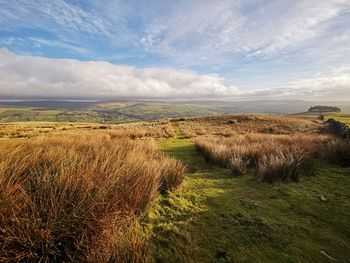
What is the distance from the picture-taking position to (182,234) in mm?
3010

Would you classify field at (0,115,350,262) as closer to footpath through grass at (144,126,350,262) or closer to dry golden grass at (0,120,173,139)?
footpath through grass at (144,126,350,262)

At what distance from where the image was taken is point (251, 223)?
3.46 metres

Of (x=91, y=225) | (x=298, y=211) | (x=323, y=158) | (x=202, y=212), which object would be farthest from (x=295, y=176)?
(x=91, y=225)

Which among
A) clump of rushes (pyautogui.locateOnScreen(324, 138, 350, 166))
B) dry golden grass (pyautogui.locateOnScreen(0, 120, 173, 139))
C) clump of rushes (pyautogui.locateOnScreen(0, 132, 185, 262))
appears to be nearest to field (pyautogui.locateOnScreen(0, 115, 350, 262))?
clump of rushes (pyautogui.locateOnScreen(0, 132, 185, 262))

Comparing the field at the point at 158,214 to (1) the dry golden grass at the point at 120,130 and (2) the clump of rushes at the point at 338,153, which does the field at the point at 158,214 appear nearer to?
(2) the clump of rushes at the point at 338,153

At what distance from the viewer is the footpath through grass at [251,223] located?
107 inches

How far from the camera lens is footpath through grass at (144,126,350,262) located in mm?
2730

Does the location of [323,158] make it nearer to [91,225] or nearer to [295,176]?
[295,176]

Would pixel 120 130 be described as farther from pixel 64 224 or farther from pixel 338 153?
pixel 64 224

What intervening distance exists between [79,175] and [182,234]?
163 cm

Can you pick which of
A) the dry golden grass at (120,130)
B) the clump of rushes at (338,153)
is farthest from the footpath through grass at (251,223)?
the dry golden grass at (120,130)

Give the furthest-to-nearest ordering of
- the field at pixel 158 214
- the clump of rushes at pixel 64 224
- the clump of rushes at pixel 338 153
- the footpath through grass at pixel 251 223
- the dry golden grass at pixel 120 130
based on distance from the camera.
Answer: the dry golden grass at pixel 120 130 < the clump of rushes at pixel 338 153 < the footpath through grass at pixel 251 223 < the field at pixel 158 214 < the clump of rushes at pixel 64 224

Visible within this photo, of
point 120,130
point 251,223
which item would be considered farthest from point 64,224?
point 120,130

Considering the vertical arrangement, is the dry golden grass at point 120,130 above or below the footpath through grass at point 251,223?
below
